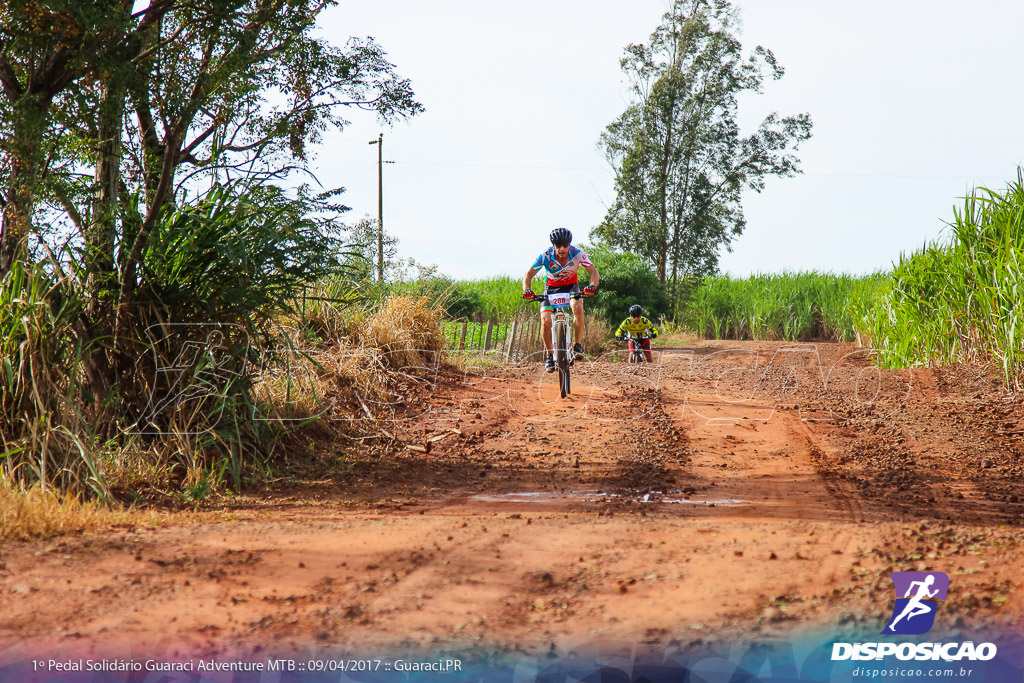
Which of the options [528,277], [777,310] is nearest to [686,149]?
[777,310]

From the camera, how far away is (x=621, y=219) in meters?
32.7

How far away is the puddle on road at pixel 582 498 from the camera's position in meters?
5.59

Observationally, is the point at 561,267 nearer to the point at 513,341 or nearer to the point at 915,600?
the point at 915,600

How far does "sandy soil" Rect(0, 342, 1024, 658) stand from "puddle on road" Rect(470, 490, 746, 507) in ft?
0.11

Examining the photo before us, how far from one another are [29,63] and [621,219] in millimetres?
27386

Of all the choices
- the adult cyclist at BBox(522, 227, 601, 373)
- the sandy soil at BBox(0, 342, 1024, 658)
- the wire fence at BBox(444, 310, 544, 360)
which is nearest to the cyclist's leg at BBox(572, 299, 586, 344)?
the adult cyclist at BBox(522, 227, 601, 373)

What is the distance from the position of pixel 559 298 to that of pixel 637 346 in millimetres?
6536

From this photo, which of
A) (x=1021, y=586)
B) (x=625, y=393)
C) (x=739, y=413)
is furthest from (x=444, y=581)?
(x=625, y=393)

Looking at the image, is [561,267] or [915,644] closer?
[915,644]

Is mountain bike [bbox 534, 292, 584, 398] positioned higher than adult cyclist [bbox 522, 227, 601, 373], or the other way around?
adult cyclist [bbox 522, 227, 601, 373]

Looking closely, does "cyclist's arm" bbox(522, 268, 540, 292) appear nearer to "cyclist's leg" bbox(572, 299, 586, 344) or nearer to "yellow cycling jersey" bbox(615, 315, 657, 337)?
"cyclist's leg" bbox(572, 299, 586, 344)

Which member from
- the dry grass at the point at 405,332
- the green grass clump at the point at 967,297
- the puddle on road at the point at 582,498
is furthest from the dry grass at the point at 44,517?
the green grass clump at the point at 967,297

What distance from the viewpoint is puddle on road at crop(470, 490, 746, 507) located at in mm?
5594

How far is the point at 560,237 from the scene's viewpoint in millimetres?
9312
